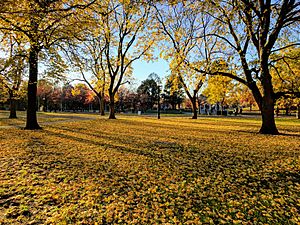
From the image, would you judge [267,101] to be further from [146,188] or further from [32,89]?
[32,89]

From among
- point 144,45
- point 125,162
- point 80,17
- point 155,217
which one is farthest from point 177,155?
point 144,45

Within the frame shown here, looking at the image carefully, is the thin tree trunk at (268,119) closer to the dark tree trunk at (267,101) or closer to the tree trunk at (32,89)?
the dark tree trunk at (267,101)

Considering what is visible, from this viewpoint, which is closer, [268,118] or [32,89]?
[32,89]

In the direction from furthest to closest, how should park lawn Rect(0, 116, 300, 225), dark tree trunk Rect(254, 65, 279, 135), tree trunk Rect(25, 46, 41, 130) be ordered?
dark tree trunk Rect(254, 65, 279, 135), tree trunk Rect(25, 46, 41, 130), park lawn Rect(0, 116, 300, 225)

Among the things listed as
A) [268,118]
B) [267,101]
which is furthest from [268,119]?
[267,101]

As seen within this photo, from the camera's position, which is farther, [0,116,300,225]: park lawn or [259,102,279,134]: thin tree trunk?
[259,102,279,134]: thin tree trunk

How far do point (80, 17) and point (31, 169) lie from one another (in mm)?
5670

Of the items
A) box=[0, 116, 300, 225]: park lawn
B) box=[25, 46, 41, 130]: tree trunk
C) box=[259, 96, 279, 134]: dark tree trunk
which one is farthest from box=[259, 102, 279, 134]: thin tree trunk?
box=[25, 46, 41, 130]: tree trunk

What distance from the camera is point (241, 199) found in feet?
11.0

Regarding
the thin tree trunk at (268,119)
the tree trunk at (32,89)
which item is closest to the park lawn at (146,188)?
the tree trunk at (32,89)

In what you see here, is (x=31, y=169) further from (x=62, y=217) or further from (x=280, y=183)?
(x=280, y=183)

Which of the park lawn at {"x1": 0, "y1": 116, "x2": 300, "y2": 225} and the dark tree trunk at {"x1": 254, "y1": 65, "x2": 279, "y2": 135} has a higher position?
the dark tree trunk at {"x1": 254, "y1": 65, "x2": 279, "y2": 135}

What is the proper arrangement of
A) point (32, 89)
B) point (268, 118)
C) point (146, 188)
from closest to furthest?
1. point (146, 188)
2. point (32, 89)
3. point (268, 118)

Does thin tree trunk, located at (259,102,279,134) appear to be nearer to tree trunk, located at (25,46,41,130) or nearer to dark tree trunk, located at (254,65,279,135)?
dark tree trunk, located at (254,65,279,135)
